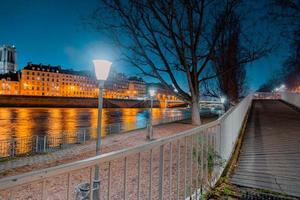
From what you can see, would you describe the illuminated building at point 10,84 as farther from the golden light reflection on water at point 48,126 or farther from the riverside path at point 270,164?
the riverside path at point 270,164

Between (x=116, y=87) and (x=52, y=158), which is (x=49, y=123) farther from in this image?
(x=116, y=87)

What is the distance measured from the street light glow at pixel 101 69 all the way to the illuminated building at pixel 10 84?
101 m

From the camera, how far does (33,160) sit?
947cm

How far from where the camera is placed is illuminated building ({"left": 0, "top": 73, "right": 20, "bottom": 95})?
93.0 meters

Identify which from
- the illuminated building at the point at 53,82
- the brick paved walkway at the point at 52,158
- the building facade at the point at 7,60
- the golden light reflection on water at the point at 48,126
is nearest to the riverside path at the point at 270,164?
the brick paved walkway at the point at 52,158

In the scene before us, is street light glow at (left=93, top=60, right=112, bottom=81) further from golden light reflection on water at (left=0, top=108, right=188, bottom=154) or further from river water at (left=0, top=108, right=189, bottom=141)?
river water at (left=0, top=108, right=189, bottom=141)

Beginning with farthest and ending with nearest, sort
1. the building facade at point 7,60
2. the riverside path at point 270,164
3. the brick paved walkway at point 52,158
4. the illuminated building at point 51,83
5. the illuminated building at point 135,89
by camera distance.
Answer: the illuminated building at point 135,89
the building facade at point 7,60
the illuminated building at point 51,83
the brick paved walkway at point 52,158
the riverside path at point 270,164

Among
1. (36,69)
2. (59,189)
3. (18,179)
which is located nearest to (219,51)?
(59,189)

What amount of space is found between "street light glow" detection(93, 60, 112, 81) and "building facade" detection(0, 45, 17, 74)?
136514 millimetres

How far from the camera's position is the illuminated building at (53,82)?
96688 millimetres

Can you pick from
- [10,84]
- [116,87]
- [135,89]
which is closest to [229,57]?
[10,84]

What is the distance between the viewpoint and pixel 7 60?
4985 inches

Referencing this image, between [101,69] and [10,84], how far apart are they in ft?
342

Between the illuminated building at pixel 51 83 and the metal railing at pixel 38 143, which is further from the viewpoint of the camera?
the illuminated building at pixel 51 83
